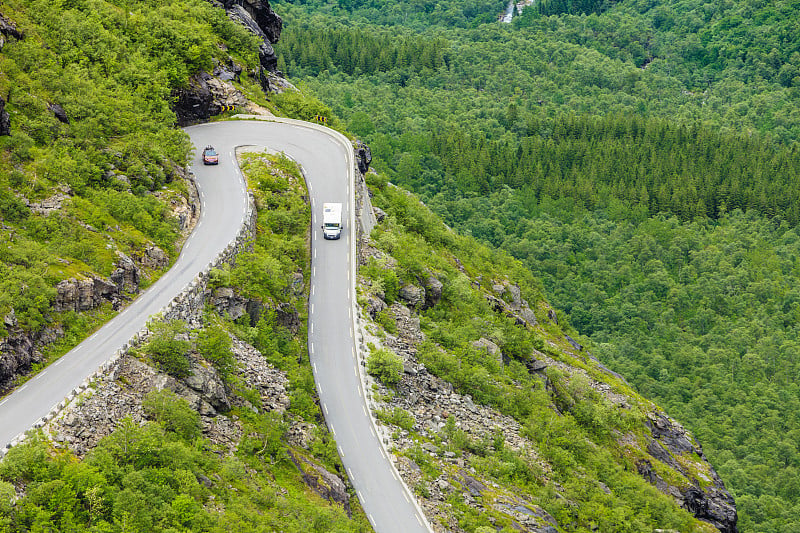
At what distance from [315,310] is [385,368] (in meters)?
8.08

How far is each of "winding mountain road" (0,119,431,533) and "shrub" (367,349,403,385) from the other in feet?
3.69

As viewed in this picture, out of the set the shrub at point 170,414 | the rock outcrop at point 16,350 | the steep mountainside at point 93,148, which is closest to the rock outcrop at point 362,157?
the steep mountainside at point 93,148

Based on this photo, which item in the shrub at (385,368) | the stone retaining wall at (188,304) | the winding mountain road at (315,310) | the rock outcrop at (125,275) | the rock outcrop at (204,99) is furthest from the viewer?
the rock outcrop at (204,99)

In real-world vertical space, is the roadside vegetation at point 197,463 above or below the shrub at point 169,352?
below

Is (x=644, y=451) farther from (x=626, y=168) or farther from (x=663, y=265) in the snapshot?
(x=626, y=168)

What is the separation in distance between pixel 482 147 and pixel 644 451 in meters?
126

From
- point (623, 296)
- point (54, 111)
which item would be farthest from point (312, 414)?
point (623, 296)

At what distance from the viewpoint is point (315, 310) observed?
6488 cm

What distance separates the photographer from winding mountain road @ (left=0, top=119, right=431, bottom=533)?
4678 cm

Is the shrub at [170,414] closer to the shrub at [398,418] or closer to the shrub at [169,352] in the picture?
the shrub at [169,352]

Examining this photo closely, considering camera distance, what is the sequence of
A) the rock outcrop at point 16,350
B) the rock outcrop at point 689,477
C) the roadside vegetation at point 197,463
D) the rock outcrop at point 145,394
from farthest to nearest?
the rock outcrop at point 689,477
the rock outcrop at point 16,350
the rock outcrop at point 145,394
the roadside vegetation at point 197,463

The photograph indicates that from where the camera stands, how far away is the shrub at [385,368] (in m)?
59.1

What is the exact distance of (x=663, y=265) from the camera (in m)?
168

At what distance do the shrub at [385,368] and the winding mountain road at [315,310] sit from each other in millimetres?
1126
